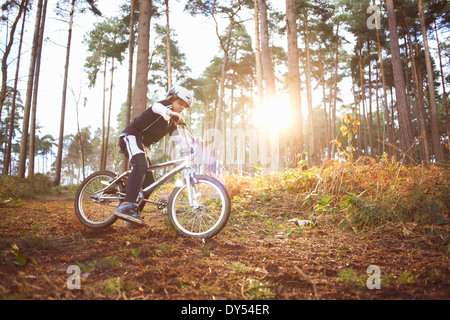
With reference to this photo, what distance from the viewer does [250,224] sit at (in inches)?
168

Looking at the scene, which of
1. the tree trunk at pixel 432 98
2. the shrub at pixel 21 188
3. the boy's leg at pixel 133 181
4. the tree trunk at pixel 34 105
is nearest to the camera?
the boy's leg at pixel 133 181

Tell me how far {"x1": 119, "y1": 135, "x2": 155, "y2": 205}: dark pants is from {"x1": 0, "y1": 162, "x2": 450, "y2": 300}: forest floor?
1.88 feet

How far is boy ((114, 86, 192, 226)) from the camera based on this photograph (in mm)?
3342

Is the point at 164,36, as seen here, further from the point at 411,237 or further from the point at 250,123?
the point at 411,237

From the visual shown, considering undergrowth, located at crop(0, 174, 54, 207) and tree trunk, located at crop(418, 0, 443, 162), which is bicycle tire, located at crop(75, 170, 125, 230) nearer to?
undergrowth, located at crop(0, 174, 54, 207)

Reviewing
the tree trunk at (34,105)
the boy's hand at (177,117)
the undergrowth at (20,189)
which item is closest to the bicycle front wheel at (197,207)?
the boy's hand at (177,117)

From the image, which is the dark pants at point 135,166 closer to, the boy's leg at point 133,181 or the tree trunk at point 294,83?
the boy's leg at point 133,181

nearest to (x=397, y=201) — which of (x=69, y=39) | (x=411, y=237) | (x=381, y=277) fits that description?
(x=411, y=237)

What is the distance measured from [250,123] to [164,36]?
19.2m

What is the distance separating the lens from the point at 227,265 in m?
2.23

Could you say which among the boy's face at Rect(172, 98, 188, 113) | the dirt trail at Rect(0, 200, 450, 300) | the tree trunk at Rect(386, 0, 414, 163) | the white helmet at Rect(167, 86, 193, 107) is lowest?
the dirt trail at Rect(0, 200, 450, 300)

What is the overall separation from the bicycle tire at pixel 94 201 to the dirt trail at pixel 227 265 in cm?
34

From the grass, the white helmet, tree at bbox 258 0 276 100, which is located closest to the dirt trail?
the grass

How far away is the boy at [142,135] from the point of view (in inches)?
132
